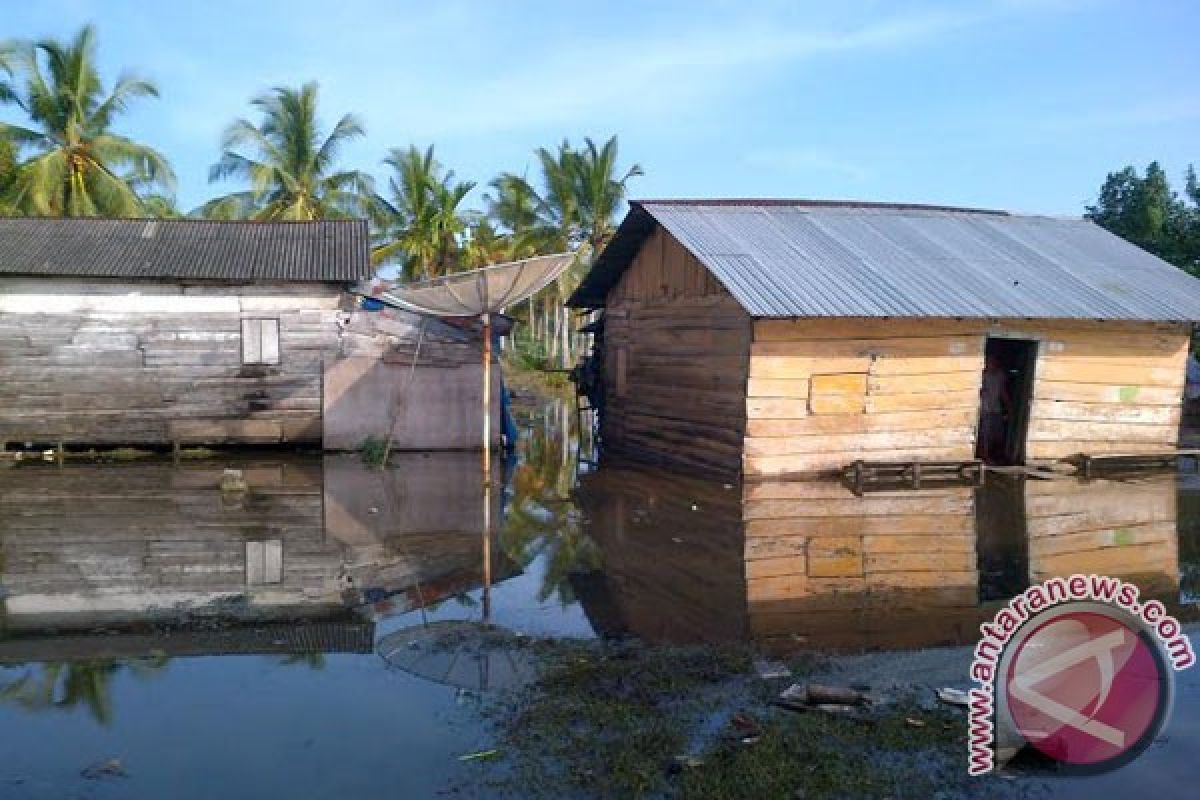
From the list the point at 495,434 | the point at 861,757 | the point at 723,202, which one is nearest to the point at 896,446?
the point at 723,202

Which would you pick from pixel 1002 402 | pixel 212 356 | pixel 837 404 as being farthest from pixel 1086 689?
pixel 212 356

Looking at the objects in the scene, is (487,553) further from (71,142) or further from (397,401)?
(71,142)

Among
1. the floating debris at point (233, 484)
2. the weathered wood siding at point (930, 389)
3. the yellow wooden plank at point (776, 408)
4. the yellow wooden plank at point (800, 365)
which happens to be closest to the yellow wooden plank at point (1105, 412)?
the weathered wood siding at point (930, 389)

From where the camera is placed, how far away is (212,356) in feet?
54.1

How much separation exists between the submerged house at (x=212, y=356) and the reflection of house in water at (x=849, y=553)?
496 centimetres

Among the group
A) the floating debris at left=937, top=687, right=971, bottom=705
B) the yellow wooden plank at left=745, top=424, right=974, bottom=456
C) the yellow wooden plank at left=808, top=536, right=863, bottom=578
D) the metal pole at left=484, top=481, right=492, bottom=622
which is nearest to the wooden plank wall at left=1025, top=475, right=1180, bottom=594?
the yellow wooden plank at left=745, top=424, right=974, bottom=456

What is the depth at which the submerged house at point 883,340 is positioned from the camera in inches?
516

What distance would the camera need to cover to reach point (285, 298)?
1661 centimetres

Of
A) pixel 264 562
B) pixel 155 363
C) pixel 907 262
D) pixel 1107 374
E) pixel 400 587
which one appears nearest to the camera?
pixel 400 587

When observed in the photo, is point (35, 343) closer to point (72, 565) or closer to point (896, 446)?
point (72, 565)

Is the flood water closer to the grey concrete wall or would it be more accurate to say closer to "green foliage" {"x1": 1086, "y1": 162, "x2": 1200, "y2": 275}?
the grey concrete wall

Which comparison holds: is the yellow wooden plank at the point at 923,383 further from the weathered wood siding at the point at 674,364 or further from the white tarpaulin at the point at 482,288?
the white tarpaulin at the point at 482,288

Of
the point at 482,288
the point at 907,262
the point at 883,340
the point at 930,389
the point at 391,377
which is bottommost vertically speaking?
the point at 930,389

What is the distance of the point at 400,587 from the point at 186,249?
466 inches
